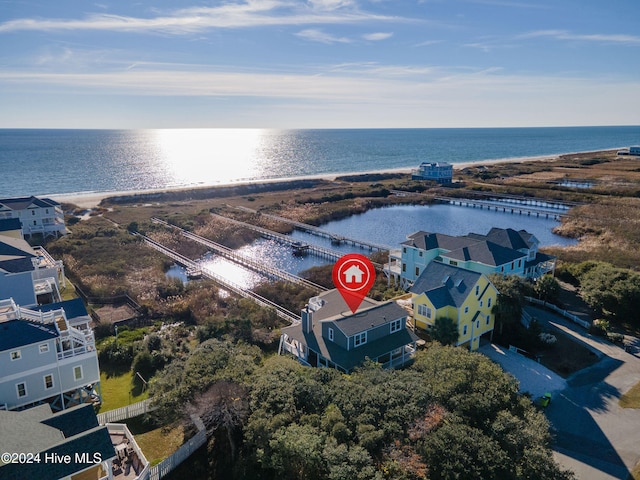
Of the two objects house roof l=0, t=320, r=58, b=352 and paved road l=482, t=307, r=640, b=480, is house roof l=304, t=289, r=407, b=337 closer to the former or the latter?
paved road l=482, t=307, r=640, b=480

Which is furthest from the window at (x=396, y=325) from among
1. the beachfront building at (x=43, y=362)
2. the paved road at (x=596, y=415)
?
the beachfront building at (x=43, y=362)

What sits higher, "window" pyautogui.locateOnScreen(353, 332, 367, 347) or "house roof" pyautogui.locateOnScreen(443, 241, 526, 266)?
"house roof" pyautogui.locateOnScreen(443, 241, 526, 266)

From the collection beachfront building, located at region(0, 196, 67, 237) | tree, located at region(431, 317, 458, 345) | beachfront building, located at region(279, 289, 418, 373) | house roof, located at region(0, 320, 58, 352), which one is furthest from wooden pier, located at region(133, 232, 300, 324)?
house roof, located at region(0, 320, 58, 352)

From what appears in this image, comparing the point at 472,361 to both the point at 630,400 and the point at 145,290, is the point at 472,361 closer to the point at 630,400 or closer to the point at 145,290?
the point at 630,400

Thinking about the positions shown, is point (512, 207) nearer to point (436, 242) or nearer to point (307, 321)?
point (436, 242)

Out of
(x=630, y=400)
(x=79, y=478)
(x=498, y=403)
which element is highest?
(x=498, y=403)

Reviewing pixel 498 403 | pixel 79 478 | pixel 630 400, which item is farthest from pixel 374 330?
pixel 79 478

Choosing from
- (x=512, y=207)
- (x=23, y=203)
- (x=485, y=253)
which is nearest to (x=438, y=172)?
(x=512, y=207)

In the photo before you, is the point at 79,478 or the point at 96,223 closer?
the point at 79,478
